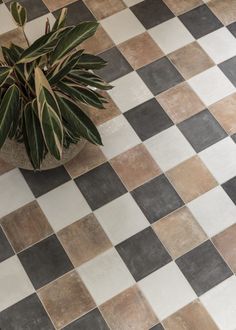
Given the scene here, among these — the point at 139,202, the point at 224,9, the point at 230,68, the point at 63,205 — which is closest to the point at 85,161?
the point at 63,205

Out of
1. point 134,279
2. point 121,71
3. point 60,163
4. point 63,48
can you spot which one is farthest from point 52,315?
point 121,71

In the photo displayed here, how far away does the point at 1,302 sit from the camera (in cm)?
223

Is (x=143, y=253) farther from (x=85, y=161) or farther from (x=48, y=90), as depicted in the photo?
(x=48, y=90)

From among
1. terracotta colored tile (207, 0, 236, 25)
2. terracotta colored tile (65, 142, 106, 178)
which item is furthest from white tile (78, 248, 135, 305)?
terracotta colored tile (207, 0, 236, 25)

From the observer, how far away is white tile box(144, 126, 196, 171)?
2562 millimetres

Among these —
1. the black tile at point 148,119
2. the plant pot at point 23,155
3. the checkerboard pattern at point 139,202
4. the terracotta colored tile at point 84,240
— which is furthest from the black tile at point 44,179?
the black tile at point 148,119

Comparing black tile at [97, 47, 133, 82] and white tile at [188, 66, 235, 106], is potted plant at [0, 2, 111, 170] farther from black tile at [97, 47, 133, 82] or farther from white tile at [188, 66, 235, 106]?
white tile at [188, 66, 235, 106]

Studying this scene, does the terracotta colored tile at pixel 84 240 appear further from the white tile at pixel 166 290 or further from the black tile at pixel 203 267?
the black tile at pixel 203 267

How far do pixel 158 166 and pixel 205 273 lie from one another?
0.63 metres

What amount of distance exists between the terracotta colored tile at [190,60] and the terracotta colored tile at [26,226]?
4.04 ft

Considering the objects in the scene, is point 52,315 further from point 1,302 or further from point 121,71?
point 121,71

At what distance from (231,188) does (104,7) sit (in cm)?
146

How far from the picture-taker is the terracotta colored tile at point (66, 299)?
2209mm

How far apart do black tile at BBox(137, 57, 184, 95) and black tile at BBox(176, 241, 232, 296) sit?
99 centimetres
